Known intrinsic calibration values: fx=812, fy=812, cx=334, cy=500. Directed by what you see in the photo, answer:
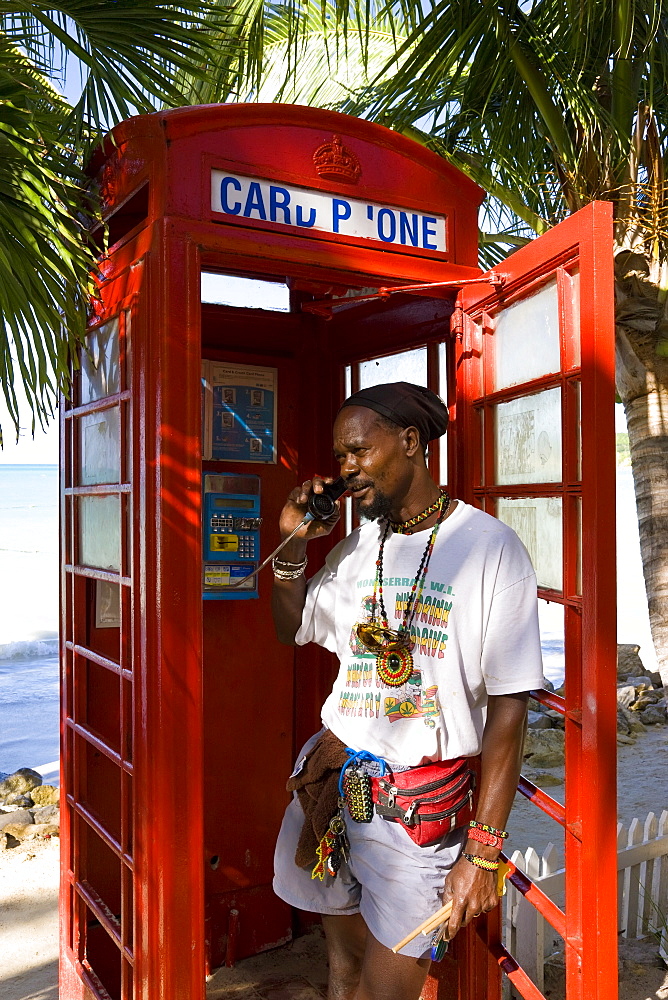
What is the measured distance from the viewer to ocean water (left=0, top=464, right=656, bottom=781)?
33.5 feet

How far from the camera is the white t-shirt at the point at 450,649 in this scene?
6.65 feet

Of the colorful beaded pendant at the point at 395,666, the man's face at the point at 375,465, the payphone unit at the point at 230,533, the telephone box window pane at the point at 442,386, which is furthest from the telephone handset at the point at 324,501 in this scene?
the payphone unit at the point at 230,533

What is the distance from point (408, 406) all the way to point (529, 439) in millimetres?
400

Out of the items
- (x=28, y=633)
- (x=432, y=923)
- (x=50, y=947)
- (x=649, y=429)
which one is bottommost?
(x=28, y=633)

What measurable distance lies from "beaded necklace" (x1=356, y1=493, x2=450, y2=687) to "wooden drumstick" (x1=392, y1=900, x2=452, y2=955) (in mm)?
536

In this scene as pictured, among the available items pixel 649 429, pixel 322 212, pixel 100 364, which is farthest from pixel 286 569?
pixel 649 429

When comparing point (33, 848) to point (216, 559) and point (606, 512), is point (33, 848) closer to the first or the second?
point (216, 559)

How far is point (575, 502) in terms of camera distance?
210 centimetres

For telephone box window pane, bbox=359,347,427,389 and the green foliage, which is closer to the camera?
telephone box window pane, bbox=359,347,427,389

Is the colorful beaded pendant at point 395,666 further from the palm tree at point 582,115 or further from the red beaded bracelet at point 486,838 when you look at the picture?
the palm tree at point 582,115

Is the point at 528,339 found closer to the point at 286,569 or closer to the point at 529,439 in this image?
the point at 529,439

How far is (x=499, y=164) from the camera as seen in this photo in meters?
4.80

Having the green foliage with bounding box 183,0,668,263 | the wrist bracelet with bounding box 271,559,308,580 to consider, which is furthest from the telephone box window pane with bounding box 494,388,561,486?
the green foliage with bounding box 183,0,668,263

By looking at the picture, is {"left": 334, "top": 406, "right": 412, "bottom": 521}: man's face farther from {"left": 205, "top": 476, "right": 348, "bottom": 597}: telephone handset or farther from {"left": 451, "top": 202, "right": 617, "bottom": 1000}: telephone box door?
{"left": 451, "top": 202, "right": 617, "bottom": 1000}: telephone box door
